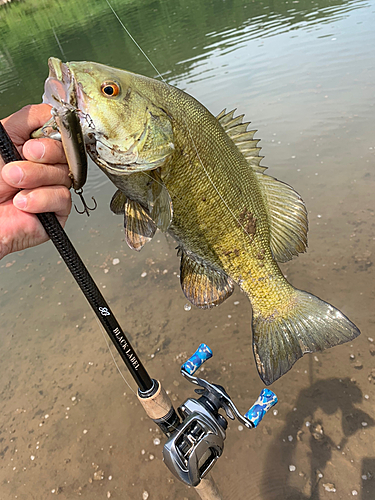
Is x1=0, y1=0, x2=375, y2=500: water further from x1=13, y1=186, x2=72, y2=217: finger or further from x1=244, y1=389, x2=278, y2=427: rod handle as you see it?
x1=244, y1=389, x2=278, y2=427: rod handle

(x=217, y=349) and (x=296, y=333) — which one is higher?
(x=296, y=333)

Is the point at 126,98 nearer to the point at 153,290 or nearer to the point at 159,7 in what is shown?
the point at 153,290

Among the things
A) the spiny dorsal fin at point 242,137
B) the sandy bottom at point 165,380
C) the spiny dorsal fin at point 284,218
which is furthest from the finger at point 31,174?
the sandy bottom at point 165,380

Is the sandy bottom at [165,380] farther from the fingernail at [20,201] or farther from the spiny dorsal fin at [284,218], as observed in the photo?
the fingernail at [20,201]

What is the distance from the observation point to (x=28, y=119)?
4.11ft

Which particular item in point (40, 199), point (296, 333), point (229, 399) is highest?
point (40, 199)

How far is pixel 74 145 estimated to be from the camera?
104cm

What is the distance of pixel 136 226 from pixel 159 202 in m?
0.27

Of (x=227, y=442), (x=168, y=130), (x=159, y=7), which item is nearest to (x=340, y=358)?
(x=227, y=442)

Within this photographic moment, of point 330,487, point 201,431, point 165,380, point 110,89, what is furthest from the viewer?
point 165,380

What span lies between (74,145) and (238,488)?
2588 millimetres

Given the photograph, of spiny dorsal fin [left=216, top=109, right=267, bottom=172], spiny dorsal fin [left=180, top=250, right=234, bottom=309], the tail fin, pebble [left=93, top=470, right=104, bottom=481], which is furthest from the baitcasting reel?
pebble [left=93, top=470, right=104, bottom=481]

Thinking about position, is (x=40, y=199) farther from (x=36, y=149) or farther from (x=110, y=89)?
(x=110, y=89)

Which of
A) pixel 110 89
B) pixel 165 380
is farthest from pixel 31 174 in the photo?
pixel 165 380
